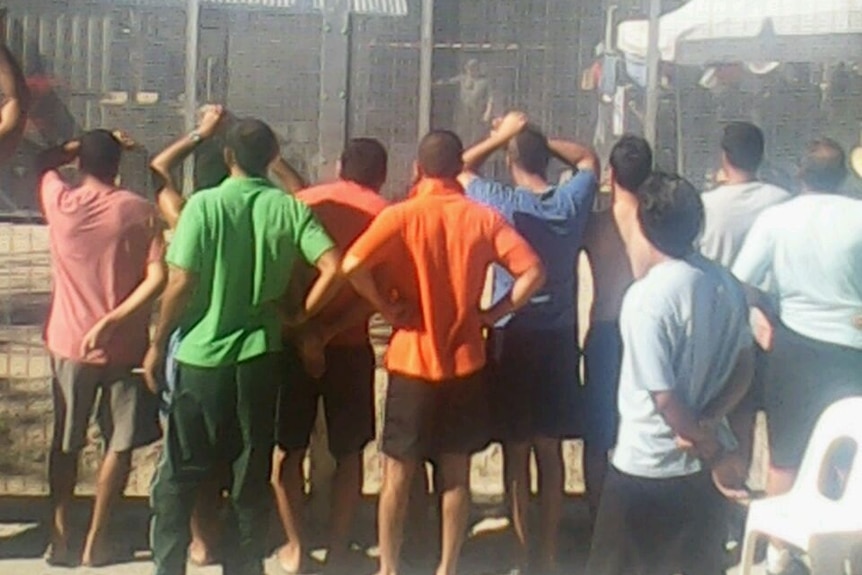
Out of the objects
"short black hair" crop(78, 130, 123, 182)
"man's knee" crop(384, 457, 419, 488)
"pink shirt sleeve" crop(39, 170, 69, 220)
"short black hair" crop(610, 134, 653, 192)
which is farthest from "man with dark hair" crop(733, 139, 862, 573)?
"pink shirt sleeve" crop(39, 170, 69, 220)

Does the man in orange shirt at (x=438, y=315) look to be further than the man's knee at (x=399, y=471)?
No

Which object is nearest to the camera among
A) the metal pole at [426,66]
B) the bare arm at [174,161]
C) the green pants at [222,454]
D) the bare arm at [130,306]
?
the green pants at [222,454]

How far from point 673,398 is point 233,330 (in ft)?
5.46

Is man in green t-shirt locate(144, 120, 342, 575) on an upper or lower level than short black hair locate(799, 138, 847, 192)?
lower

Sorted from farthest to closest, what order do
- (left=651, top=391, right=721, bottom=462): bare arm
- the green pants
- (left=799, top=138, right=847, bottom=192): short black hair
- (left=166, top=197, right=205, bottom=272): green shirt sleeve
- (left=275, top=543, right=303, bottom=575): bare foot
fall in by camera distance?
(left=275, top=543, right=303, bottom=575): bare foot < (left=799, top=138, right=847, bottom=192): short black hair < the green pants < (left=166, top=197, right=205, bottom=272): green shirt sleeve < (left=651, top=391, right=721, bottom=462): bare arm

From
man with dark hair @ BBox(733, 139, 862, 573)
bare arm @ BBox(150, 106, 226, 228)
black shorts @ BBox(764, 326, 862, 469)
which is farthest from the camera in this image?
bare arm @ BBox(150, 106, 226, 228)

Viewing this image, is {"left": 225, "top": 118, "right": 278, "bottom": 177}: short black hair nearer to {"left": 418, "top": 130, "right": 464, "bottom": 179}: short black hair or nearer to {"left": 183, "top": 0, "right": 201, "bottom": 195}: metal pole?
{"left": 418, "top": 130, "right": 464, "bottom": 179}: short black hair

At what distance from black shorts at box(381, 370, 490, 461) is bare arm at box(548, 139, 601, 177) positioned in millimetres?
1003

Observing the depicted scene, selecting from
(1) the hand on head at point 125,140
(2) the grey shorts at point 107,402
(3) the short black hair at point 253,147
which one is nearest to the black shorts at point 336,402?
(2) the grey shorts at point 107,402

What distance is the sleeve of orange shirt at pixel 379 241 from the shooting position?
6.04 metres

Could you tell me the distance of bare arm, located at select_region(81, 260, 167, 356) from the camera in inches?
242

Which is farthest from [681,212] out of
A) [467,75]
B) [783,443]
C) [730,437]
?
[467,75]

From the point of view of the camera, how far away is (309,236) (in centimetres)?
593

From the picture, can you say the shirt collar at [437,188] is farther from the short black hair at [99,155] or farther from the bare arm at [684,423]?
the bare arm at [684,423]
